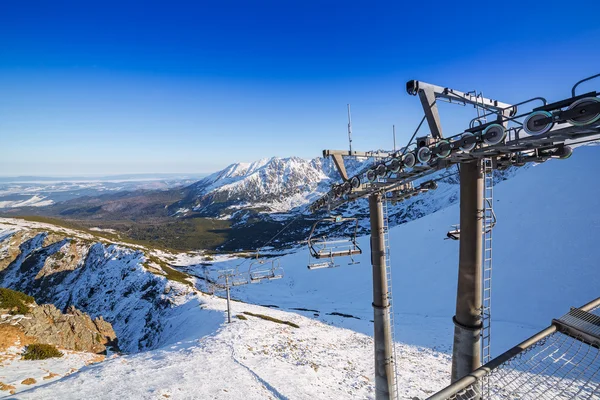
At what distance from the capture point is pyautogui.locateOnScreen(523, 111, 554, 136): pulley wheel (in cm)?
514

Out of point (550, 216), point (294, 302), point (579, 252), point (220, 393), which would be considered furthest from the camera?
point (294, 302)

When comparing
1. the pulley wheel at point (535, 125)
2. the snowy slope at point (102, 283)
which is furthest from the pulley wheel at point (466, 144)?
the snowy slope at point (102, 283)

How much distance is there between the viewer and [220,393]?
13570mm

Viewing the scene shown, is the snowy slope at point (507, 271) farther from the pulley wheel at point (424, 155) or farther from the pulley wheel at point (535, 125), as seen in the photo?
the pulley wheel at point (535, 125)

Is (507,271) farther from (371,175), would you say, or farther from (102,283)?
(102,283)

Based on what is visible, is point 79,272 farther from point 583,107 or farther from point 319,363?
point 583,107

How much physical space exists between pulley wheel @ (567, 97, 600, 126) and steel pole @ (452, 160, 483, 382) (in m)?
2.46

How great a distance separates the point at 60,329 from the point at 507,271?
189ft

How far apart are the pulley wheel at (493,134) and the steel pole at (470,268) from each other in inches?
51.5

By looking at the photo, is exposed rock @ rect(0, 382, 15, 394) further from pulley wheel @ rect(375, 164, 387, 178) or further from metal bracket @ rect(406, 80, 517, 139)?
metal bracket @ rect(406, 80, 517, 139)

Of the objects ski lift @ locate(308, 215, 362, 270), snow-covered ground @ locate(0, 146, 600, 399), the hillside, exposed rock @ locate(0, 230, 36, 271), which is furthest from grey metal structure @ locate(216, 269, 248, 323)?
exposed rock @ locate(0, 230, 36, 271)

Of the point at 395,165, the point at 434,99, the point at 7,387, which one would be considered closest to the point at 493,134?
the point at 434,99

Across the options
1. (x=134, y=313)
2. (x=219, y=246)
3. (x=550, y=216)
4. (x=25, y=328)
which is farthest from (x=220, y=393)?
(x=219, y=246)

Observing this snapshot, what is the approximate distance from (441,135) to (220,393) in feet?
51.3
